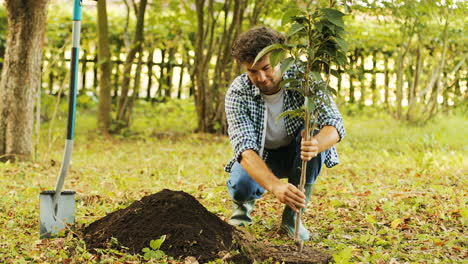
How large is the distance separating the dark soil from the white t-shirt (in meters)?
0.68

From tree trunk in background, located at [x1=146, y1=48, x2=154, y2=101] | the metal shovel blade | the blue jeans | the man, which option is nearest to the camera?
the metal shovel blade

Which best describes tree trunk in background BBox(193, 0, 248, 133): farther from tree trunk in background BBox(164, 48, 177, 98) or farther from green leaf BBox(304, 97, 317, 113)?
green leaf BBox(304, 97, 317, 113)

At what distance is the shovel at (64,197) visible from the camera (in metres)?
3.14

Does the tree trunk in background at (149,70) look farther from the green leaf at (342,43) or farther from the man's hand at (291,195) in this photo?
the green leaf at (342,43)

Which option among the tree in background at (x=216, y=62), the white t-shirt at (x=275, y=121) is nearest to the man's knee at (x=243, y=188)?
the white t-shirt at (x=275, y=121)

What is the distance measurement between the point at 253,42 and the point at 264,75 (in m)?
0.22

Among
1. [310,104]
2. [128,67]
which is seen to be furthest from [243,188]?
[128,67]

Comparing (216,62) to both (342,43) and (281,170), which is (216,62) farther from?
(342,43)

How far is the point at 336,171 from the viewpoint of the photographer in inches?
239

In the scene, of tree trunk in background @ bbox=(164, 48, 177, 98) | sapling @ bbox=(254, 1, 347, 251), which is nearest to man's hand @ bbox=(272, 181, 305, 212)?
sapling @ bbox=(254, 1, 347, 251)

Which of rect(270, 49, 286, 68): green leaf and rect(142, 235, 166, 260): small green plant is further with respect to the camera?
rect(142, 235, 166, 260): small green plant

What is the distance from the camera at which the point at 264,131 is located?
369 cm

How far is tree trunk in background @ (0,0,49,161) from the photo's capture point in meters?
5.69

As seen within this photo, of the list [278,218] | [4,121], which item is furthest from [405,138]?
[4,121]
